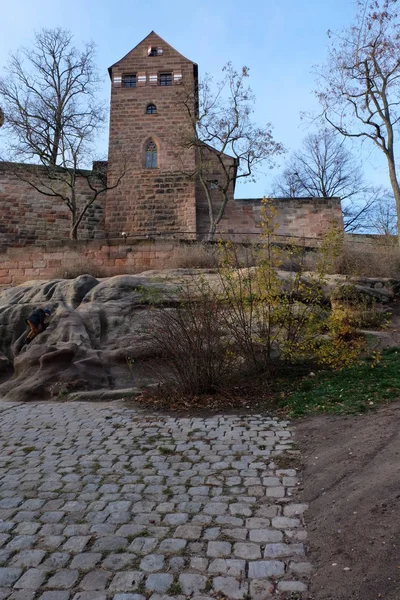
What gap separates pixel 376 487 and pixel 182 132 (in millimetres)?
23151

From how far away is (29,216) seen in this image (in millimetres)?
23859

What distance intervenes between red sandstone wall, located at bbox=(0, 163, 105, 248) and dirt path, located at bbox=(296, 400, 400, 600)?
2077cm

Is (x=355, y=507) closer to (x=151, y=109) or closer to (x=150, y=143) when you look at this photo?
(x=150, y=143)

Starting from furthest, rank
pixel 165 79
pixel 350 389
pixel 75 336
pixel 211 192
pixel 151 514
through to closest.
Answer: pixel 165 79 < pixel 211 192 < pixel 75 336 < pixel 350 389 < pixel 151 514

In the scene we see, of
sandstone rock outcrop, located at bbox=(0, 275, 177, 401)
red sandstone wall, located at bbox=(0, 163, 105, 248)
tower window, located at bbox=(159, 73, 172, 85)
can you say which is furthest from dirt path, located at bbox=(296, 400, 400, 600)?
tower window, located at bbox=(159, 73, 172, 85)

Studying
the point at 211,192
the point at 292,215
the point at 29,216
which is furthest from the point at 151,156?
the point at 292,215

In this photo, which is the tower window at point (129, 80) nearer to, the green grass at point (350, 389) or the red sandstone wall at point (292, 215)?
the red sandstone wall at point (292, 215)

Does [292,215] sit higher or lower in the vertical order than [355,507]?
higher

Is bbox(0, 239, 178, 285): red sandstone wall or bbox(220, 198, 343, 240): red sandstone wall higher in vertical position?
bbox(220, 198, 343, 240): red sandstone wall

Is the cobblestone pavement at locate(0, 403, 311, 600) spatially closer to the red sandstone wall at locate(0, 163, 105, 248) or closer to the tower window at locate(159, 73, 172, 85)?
the red sandstone wall at locate(0, 163, 105, 248)

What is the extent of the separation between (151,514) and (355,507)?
1.60 m

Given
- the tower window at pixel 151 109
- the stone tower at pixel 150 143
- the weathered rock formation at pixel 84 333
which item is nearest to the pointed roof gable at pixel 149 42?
the stone tower at pixel 150 143

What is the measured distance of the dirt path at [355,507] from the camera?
277 centimetres

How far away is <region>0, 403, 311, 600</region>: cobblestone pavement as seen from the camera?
9.77 feet
